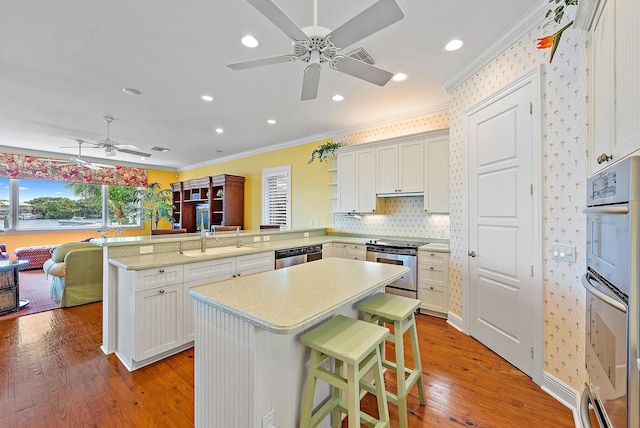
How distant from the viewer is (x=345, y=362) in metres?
1.36

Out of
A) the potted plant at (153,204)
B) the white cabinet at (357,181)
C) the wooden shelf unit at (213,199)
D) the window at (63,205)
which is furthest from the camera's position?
the potted plant at (153,204)

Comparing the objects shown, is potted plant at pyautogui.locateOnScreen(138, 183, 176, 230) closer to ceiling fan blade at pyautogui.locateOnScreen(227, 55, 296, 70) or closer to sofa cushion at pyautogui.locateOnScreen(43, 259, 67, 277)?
sofa cushion at pyautogui.locateOnScreen(43, 259, 67, 277)

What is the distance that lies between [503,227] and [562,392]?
4.15ft

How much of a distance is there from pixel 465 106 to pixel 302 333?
118 inches

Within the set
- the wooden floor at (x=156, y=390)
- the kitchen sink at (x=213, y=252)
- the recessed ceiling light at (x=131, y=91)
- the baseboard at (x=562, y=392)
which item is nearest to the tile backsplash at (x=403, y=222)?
the wooden floor at (x=156, y=390)

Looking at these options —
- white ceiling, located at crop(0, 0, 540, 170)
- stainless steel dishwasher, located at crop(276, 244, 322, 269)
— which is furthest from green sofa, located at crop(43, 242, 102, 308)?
stainless steel dishwasher, located at crop(276, 244, 322, 269)

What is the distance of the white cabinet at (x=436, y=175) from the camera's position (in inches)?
136

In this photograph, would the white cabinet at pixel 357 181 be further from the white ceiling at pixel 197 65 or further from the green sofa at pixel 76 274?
the green sofa at pixel 76 274

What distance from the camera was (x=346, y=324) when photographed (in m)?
1.48

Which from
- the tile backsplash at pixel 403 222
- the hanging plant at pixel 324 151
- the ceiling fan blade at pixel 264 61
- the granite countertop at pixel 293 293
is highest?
the hanging plant at pixel 324 151

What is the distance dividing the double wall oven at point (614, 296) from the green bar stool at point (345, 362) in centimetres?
84

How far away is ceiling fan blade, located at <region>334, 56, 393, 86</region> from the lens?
181cm

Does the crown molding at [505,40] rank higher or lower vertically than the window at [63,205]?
higher

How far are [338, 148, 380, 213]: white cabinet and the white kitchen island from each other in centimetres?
275
